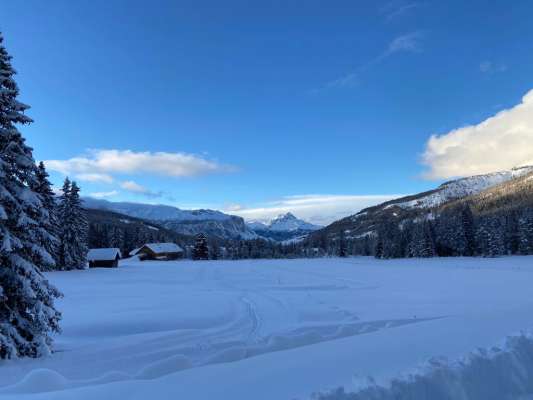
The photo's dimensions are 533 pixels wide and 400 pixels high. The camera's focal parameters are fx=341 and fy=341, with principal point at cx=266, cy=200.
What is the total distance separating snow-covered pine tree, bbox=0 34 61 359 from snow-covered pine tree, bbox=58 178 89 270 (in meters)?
42.3

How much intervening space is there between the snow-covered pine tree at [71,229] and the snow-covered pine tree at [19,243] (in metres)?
42.3

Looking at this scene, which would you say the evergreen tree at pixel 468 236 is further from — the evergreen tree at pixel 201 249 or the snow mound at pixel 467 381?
the snow mound at pixel 467 381

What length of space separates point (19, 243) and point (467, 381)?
10.6 m

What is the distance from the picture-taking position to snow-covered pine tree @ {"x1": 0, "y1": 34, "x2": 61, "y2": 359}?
9.02 m

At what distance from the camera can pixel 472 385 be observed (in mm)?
5574

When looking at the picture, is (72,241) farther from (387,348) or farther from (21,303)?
(387,348)

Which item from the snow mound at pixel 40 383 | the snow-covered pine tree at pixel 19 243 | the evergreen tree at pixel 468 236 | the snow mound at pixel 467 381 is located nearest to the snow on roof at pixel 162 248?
the evergreen tree at pixel 468 236

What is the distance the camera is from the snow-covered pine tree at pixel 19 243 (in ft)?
29.6

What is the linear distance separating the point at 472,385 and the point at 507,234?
80.4m

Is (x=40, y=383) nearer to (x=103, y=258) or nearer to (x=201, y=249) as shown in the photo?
(x=103, y=258)

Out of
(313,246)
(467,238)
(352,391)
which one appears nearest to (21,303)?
(352,391)

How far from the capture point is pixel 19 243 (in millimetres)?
9062

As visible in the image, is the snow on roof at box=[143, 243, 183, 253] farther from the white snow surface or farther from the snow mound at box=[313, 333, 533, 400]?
the snow mound at box=[313, 333, 533, 400]

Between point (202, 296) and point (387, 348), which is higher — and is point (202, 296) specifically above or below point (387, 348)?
below
